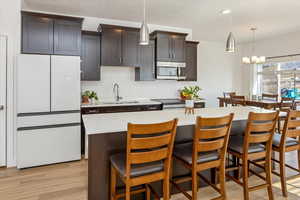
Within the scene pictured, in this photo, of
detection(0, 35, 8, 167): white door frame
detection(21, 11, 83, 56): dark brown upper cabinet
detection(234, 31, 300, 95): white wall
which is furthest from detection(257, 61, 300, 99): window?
detection(0, 35, 8, 167): white door frame

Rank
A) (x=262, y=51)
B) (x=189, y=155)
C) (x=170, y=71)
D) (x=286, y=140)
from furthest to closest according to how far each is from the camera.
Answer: (x=262, y=51) → (x=170, y=71) → (x=286, y=140) → (x=189, y=155)

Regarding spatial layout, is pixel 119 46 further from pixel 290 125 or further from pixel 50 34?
pixel 290 125

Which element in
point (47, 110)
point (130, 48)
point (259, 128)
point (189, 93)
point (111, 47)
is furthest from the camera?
point (130, 48)

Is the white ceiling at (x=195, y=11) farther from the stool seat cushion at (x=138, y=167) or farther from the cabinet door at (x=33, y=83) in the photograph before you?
the stool seat cushion at (x=138, y=167)

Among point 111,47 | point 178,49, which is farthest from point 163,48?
point 111,47

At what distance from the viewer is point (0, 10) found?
10.9 feet

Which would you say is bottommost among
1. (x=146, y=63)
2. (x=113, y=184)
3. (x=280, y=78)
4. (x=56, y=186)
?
(x=56, y=186)

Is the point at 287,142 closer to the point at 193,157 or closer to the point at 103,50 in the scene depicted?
the point at 193,157

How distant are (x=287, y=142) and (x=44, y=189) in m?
3.12

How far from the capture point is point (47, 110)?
340 cm

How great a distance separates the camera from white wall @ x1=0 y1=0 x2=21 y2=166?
3342 millimetres

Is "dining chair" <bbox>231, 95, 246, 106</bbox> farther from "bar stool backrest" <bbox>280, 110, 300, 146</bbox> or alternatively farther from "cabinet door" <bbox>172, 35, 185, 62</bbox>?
"bar stool backrest" <bbox>280, 110, 300, 146</bbox>

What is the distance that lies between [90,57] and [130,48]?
2.95 feet

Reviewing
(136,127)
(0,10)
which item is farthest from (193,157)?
(0,10)
